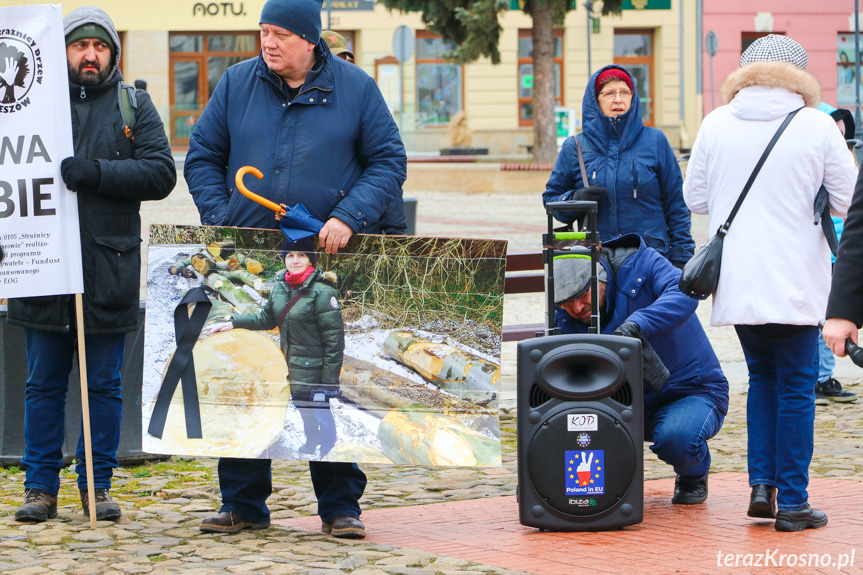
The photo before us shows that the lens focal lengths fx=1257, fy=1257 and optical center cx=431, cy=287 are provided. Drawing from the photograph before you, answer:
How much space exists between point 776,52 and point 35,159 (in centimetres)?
280

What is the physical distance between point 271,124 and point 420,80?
3488cm

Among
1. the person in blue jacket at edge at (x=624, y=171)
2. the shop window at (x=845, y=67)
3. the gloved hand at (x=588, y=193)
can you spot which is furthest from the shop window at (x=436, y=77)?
the gloved hand at (x=588, y=193)

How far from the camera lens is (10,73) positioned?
15.3 feet

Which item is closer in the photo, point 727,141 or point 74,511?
point 727,141

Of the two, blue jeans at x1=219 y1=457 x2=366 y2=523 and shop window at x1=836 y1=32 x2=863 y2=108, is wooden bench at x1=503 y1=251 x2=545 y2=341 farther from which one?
shop window at x1=836 y1=32 x2=863 y2=108

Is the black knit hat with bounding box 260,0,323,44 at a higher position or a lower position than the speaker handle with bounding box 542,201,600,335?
higher

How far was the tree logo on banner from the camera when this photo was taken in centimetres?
464

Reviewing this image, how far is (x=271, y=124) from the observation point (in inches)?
180

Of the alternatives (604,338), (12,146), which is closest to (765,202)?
(604,338)

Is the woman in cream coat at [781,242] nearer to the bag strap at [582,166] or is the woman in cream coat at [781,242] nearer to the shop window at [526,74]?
the bag strap at [582,166]

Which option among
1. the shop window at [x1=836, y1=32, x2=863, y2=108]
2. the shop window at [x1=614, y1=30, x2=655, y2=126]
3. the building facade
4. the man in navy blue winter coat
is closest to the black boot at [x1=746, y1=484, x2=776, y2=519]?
the man in navy blue winter coat

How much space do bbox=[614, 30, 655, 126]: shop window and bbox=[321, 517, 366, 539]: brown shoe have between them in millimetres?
35586

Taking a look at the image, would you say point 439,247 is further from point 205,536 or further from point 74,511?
point 74,511

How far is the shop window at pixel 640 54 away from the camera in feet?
128
